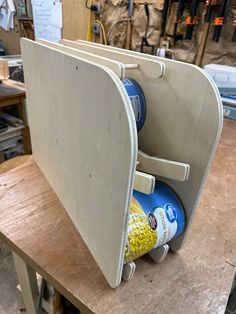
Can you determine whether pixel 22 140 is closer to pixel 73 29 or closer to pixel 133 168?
pixel 73 29

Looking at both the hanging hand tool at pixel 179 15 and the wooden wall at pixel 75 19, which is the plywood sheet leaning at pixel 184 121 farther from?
the wooden wall at pixel 75 19

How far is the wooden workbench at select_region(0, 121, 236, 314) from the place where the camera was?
41cm

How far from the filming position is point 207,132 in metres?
0.40

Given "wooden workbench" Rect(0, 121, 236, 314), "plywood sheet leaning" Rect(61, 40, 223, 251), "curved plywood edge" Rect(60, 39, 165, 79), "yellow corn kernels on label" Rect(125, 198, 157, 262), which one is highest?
"curved plywood edge" Rect(60, 39, 165, 79)

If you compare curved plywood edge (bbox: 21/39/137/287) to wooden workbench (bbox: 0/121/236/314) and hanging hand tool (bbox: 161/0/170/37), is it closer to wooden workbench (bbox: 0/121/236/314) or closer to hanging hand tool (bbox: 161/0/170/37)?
wooden workbench (bbox: 0/121/236/314)

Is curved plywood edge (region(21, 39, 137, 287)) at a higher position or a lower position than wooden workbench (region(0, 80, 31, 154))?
higher

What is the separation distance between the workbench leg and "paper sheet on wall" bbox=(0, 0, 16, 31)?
2825mm

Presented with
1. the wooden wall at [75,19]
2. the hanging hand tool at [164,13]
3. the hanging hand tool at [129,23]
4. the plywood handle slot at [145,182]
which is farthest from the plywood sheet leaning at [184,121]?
the wooden wall at [75,19]

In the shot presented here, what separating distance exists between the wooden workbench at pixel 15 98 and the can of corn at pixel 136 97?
1.07 meters

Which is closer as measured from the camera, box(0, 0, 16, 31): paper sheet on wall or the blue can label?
the blue can label

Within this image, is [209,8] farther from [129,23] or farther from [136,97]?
[136,97]

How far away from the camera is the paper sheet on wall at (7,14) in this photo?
2.50m

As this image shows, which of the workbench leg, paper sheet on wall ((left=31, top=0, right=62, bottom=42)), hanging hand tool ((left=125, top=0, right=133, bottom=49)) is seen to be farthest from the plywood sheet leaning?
paper sheet on wall ((left=31, top=0, right=62, bottom=42))

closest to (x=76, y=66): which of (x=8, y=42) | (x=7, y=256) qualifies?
(x=7, y=256)
